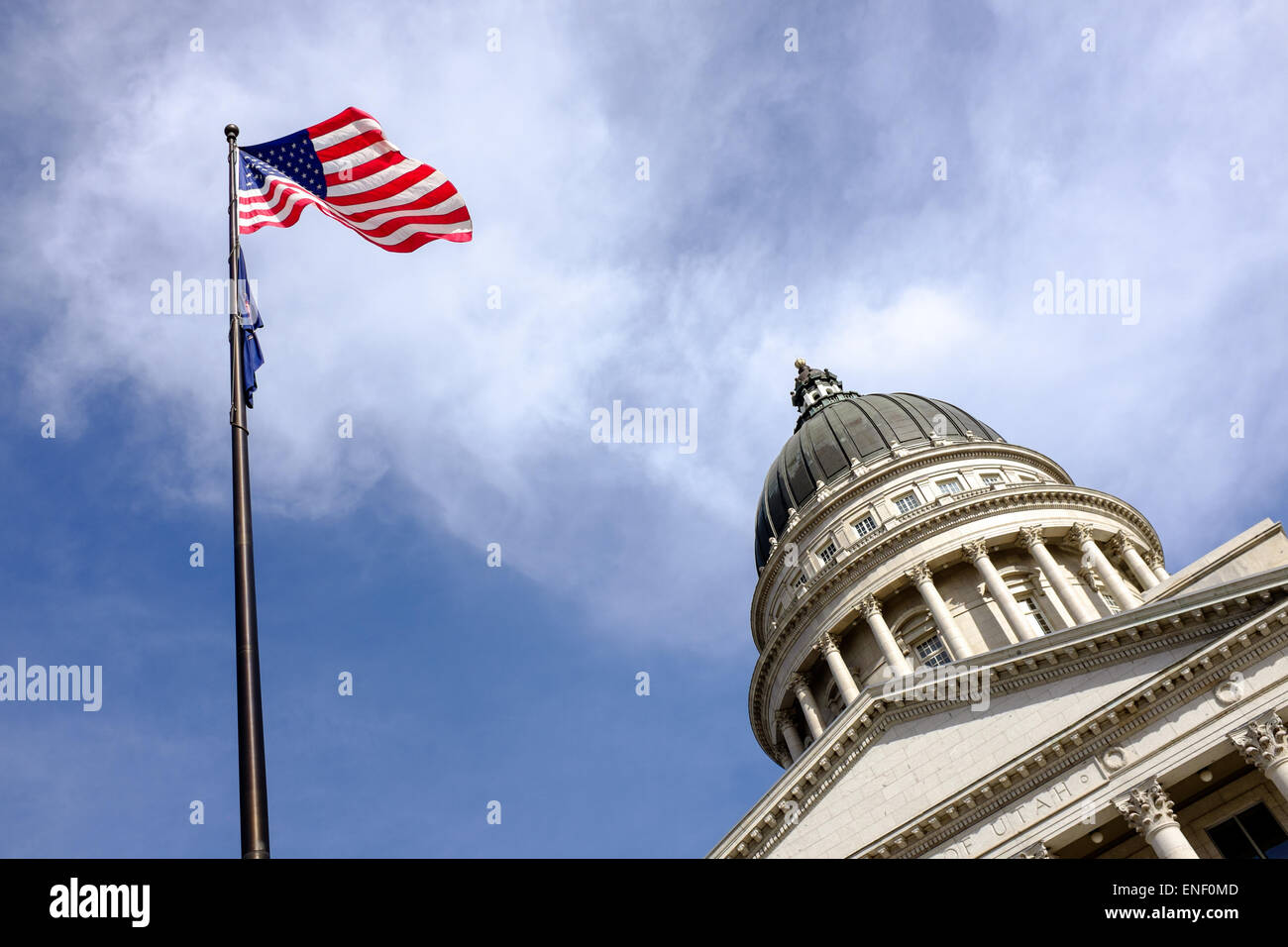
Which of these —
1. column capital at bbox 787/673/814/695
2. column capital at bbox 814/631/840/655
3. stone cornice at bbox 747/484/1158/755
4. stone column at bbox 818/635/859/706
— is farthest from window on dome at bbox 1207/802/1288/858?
column capital at bbox 787/673/814/695

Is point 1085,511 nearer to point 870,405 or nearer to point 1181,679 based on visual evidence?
point 870,405

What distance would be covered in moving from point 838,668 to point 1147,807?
24.4 m

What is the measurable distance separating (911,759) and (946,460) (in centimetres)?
2905

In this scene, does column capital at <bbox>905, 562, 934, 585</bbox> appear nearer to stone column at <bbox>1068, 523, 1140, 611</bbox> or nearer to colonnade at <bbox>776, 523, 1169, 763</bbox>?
colonnade at <bbox>776, 523, 1169, 763</bbox>

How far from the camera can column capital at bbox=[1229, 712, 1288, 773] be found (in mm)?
21797

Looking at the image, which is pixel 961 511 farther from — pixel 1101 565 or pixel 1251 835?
pixel 1251 835

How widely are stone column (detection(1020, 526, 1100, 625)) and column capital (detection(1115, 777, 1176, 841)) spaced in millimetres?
22029

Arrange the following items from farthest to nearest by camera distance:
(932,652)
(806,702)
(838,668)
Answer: (806,702) < (838,668) < (932,652)

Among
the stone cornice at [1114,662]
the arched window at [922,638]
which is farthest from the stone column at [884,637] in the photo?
the stone cornice at [1114,662]

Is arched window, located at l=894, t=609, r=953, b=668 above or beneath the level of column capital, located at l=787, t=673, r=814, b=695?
beneath

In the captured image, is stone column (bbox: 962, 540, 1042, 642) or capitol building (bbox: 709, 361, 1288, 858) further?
stone column (bbox: 962, 540, 1042, 642)

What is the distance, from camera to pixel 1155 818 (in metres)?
22.7

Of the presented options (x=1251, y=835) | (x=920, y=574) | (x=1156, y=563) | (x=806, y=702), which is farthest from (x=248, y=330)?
(x=1156, y=563)

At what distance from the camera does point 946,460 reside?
53875mm
